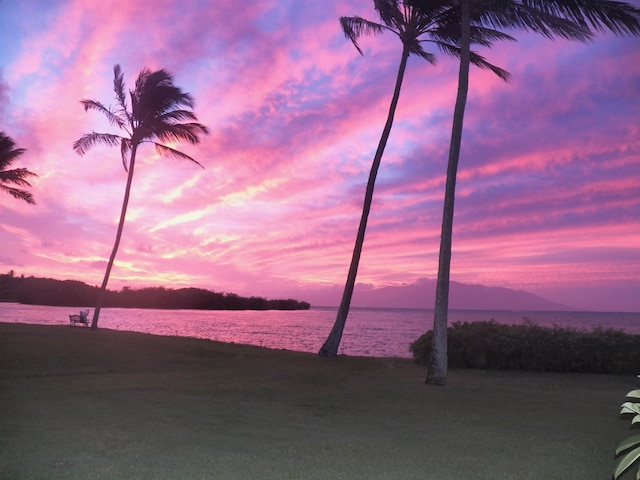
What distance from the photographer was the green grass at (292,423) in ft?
21.4

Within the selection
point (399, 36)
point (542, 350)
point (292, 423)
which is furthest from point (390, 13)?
point (292, 423)

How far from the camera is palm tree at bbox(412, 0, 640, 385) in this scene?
559 inches

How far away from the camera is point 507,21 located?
16.3m

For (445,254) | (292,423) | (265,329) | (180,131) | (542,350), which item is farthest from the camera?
(265,329)

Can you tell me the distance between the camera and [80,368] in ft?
52.7

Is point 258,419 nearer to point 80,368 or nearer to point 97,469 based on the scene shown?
point 97,469

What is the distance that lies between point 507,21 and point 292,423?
43.3 feet

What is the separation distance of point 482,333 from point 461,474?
553 inches

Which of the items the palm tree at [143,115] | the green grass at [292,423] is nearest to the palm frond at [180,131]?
the palm tree at [143,115]

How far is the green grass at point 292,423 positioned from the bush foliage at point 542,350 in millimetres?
1226

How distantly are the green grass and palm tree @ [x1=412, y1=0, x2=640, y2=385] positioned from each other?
4.59 ft

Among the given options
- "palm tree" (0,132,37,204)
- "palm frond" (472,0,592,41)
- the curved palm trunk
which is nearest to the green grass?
the curved palm trunk

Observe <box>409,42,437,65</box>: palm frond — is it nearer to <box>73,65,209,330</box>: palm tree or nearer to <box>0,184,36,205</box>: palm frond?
<box>73,65,209,330</box>: palm tree

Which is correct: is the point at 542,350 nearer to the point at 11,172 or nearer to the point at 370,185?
the point at 370,185
